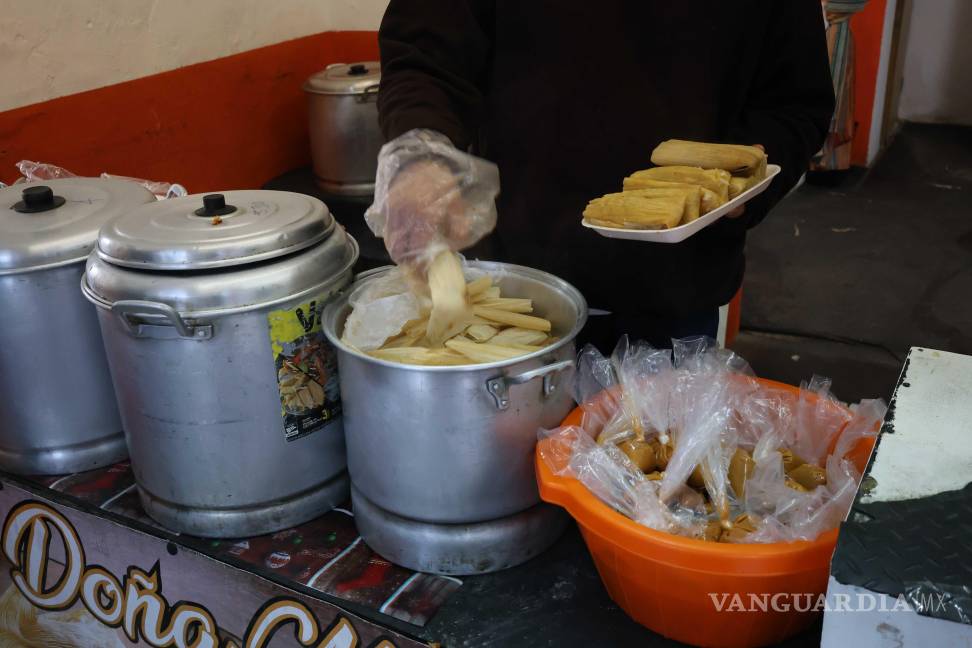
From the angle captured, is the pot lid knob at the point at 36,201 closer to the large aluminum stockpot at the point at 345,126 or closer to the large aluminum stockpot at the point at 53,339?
the large aluminum stockpot at the point at 53,339

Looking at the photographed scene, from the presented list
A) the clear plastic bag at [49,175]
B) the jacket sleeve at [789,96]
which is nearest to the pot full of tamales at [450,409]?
the jacket sleeve at [789,96]

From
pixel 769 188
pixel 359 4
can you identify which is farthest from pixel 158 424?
pixel 359 4

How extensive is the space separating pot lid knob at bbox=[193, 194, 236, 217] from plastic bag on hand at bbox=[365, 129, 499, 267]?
0.21m

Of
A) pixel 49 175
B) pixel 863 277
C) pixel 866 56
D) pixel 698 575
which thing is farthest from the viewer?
pixel 866 56

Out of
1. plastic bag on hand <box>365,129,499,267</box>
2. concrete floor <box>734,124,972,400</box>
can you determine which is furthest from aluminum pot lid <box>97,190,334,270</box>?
concrete floor <box>734,124,972,400</box>

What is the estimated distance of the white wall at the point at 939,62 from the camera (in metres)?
6.85

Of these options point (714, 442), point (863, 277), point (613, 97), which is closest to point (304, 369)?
point (714, 442)

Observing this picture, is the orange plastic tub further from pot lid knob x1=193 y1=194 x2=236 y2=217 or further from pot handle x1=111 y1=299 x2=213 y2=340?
pot lid knob x1=193 y1=194 x2=236 y2=217

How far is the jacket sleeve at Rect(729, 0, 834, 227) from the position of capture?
4.85 ft

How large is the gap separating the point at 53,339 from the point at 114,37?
1.16 meters

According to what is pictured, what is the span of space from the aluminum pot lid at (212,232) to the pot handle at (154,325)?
62mm

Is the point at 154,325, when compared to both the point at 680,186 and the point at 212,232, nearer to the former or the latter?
the point at 212,232

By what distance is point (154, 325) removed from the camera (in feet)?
3.57

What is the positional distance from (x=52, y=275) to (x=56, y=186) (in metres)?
0.30
